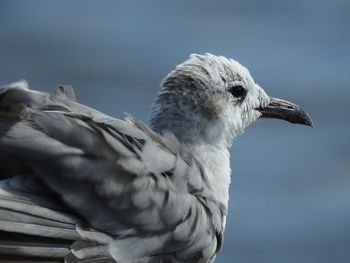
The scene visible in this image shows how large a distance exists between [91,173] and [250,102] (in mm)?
1616

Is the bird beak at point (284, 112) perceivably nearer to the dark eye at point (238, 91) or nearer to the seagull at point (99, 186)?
the dark eye at point (238, 91)

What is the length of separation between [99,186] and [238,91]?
148 centimetres

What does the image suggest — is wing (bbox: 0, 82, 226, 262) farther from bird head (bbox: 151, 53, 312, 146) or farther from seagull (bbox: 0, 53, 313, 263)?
bird head (bbox: 151, 53, 312, 146)

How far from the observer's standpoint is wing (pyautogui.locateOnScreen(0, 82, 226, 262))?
25.4ft

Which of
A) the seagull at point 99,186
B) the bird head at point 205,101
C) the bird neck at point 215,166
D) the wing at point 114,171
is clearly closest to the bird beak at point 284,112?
the bird head at point 205,101

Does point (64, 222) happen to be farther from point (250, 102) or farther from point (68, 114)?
point (250, 102)

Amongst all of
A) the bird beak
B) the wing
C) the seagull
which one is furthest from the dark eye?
the wing

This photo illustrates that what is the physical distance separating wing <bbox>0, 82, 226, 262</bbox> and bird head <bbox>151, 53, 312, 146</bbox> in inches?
14.3

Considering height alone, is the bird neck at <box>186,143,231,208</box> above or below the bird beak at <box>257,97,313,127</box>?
below

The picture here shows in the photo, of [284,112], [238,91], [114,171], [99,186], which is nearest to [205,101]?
[238,91]

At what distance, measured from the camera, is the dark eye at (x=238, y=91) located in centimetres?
896

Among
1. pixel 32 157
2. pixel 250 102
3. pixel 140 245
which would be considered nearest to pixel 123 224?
pixel 140 245

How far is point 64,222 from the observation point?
305 inches

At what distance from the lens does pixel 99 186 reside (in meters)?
7.89
